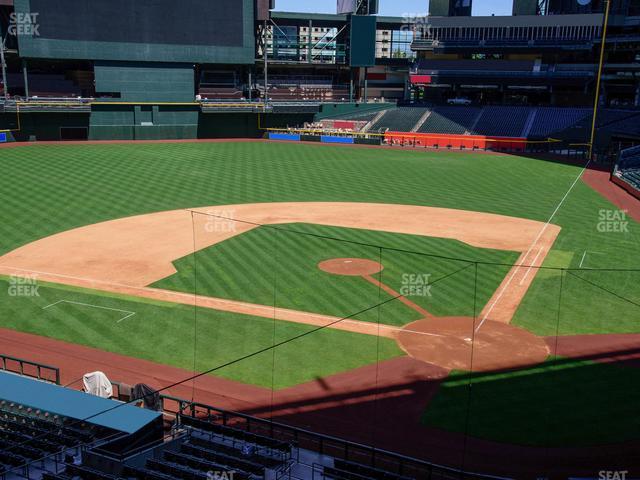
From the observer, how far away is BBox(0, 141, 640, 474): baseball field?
15258mm

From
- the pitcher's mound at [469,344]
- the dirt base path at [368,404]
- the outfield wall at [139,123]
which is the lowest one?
the dirt base path at [368,404]

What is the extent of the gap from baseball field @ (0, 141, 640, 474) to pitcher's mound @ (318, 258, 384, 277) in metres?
0.14

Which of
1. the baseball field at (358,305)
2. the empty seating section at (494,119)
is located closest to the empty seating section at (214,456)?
the baseball field at (358,305)

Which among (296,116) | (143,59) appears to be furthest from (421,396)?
(296,116)

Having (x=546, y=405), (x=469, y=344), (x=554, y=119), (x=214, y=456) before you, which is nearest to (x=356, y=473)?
(x=214, y=456)

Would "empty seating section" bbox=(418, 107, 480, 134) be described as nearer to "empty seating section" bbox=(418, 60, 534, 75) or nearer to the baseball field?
"empty seating section" bbox=(418, 60, 534, 75)

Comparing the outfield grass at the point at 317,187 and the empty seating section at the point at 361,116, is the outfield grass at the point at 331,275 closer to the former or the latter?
the outfield grass at the point at 317,187

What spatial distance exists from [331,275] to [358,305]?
3281mm

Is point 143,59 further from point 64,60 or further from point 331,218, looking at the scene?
point 331,218

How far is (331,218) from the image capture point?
3491 cm

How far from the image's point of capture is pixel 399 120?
77438 millimetres

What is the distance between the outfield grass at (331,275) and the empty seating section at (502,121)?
147 ft

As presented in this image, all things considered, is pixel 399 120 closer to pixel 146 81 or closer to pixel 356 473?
pixel 146 81

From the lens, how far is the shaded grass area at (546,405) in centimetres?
1416
